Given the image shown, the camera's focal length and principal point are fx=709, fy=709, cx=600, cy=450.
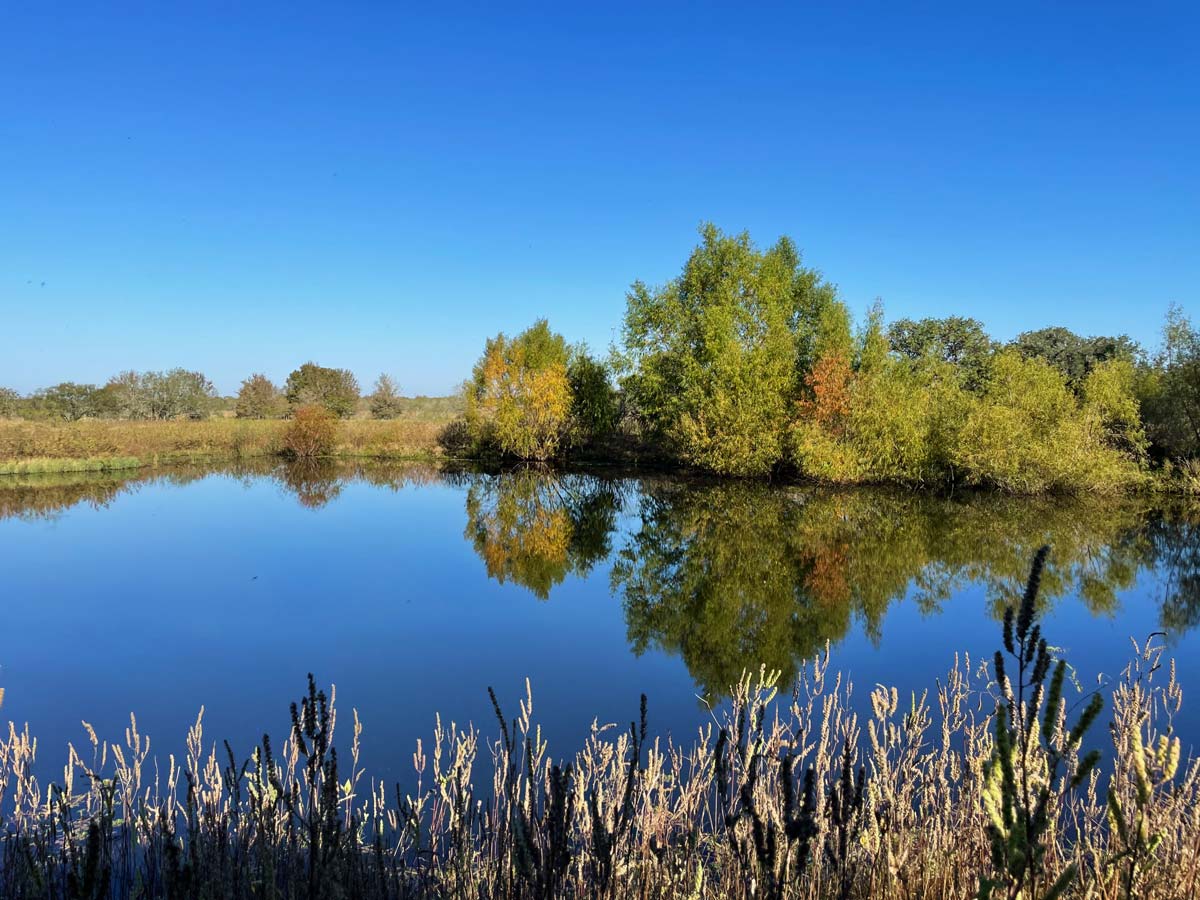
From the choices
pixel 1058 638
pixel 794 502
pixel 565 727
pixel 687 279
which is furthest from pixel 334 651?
pixel 687 279

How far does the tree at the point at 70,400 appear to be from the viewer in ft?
160

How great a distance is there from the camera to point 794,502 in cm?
2409

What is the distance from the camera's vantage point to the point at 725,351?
97.0ft

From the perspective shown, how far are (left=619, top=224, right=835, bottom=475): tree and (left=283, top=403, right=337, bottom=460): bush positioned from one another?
727 inches

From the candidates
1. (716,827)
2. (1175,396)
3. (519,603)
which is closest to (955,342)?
(1175,396)

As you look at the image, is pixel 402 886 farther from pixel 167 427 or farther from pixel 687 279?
pixel 167 427

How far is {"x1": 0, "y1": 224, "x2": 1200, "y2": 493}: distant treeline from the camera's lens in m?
25.9

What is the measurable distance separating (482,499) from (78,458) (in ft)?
68.6

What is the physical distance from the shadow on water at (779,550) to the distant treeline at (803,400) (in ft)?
6.76

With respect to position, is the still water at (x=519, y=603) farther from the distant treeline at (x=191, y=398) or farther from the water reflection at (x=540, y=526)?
the distant treeline at (x=191, y=398)

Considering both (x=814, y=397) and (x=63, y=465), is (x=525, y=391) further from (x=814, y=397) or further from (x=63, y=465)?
(x=63, y=465)

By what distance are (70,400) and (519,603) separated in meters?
53.1

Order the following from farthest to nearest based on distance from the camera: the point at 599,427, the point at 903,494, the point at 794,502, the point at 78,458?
the point at 599,427
the point at 78,458
the point at 903,494
the point at 794,502

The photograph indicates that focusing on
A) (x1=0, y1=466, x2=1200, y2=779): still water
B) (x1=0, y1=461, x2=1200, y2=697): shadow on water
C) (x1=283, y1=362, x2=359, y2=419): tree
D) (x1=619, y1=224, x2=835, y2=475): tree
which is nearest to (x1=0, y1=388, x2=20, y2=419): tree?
(x1=283, y1=362, x2=359, y2=419): tree
